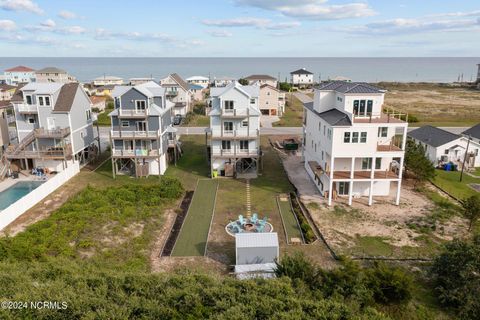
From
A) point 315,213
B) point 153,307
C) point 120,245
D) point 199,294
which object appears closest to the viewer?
point 153,307

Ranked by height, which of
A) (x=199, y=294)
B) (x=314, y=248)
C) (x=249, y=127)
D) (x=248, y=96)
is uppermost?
(x=248, y=96)

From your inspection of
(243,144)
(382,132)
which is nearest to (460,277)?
(382,132)

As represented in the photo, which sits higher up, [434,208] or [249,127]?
[249,127]

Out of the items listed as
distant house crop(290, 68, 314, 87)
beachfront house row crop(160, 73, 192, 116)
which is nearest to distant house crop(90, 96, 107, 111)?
beachfront house row crop(160, 73, 192, 116)

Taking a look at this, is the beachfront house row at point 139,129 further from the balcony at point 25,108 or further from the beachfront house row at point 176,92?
the beachfront house row at point 176,92

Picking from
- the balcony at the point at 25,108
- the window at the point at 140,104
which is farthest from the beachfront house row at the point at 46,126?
the window at the point at 140,104

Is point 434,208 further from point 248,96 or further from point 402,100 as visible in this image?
point 402,100

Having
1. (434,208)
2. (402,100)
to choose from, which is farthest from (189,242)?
(402,100)
